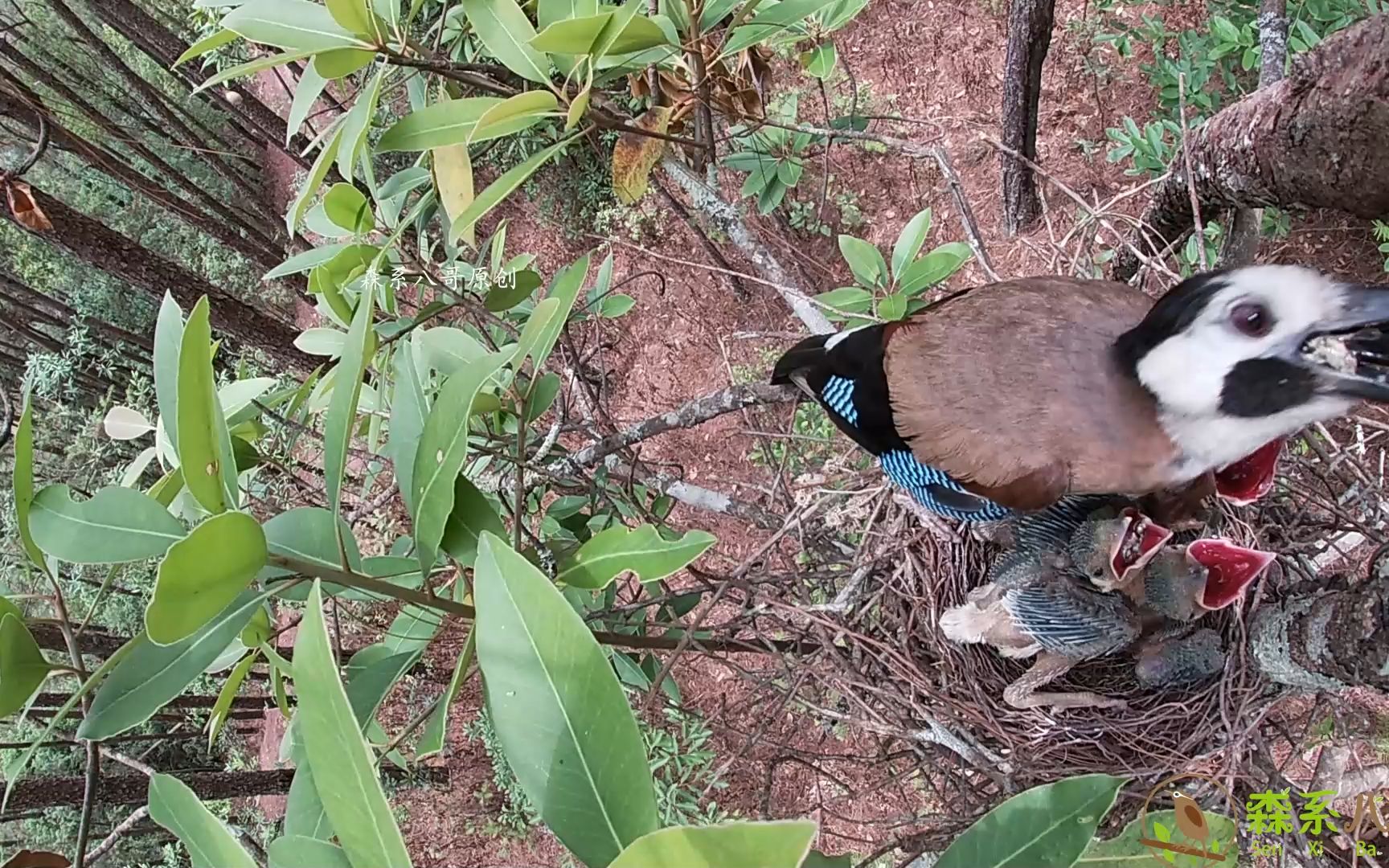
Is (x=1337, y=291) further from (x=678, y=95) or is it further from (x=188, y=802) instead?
(x=188, y=802)

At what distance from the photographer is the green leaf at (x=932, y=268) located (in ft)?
5.67

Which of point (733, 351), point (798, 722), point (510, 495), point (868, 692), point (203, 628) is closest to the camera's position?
point (203, 628)

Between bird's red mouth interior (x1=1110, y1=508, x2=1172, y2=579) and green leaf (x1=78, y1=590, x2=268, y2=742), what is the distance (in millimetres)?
1140

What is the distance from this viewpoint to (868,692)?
1.59 metres

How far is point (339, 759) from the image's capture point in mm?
744

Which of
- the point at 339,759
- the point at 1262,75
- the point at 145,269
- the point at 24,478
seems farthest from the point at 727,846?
the point at 145,269

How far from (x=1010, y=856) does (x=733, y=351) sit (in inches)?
99.9

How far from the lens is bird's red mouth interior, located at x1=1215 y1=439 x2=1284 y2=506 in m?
1.23

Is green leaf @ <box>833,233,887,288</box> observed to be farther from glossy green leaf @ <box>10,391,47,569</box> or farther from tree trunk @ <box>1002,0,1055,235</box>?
glossy green leaf @ <box>10,391,47,569</box>

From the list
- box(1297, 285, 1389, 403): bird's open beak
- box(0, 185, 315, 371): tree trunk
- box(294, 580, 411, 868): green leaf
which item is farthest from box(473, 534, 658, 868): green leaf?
box(0, 185, 315, 371): tree trunk

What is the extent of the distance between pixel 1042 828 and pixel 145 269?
3.01 metres

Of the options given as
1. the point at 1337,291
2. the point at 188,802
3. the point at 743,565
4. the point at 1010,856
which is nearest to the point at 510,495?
the point at 743,565

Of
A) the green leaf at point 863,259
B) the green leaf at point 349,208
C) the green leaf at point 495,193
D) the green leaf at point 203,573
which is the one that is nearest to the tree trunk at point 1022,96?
the green leaf at point 863,259

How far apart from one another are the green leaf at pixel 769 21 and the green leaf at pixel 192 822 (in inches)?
49.5
